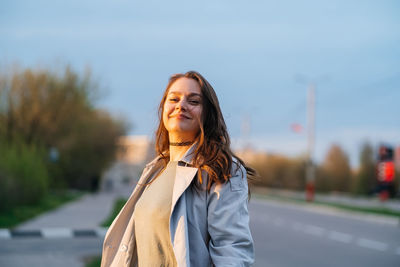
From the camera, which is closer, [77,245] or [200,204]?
[200,204]

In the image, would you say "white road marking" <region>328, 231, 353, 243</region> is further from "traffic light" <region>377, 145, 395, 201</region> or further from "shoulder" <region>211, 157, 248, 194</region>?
"shoulder" <region>211, 157, 248, 194</region>

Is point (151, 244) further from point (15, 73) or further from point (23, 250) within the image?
point (15, 73)

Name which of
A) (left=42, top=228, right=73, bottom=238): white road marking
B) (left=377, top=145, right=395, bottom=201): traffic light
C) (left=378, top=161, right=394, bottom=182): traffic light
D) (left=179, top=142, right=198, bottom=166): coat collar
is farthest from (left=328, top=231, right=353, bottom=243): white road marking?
(left=179, top=142, right=198, bottom=166): coat collar

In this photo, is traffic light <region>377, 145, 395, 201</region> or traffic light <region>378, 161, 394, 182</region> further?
traffic light <region>377, 145, 395, 201</region>

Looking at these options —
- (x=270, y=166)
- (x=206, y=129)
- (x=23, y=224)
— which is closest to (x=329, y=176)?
(x=270, y=166)

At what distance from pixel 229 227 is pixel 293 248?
10.5 m

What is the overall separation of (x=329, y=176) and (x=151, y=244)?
6044 cm

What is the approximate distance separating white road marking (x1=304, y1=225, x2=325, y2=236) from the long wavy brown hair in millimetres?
13912

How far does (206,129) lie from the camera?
257 cm

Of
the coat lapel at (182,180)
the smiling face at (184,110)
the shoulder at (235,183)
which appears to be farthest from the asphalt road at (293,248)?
the shoulder at (235,183)

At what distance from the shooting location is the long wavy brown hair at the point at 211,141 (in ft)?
7.55

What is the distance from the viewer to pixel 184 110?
2539 mm

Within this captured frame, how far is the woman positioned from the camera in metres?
2.21

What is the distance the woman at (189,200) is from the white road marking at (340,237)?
12.4 m
